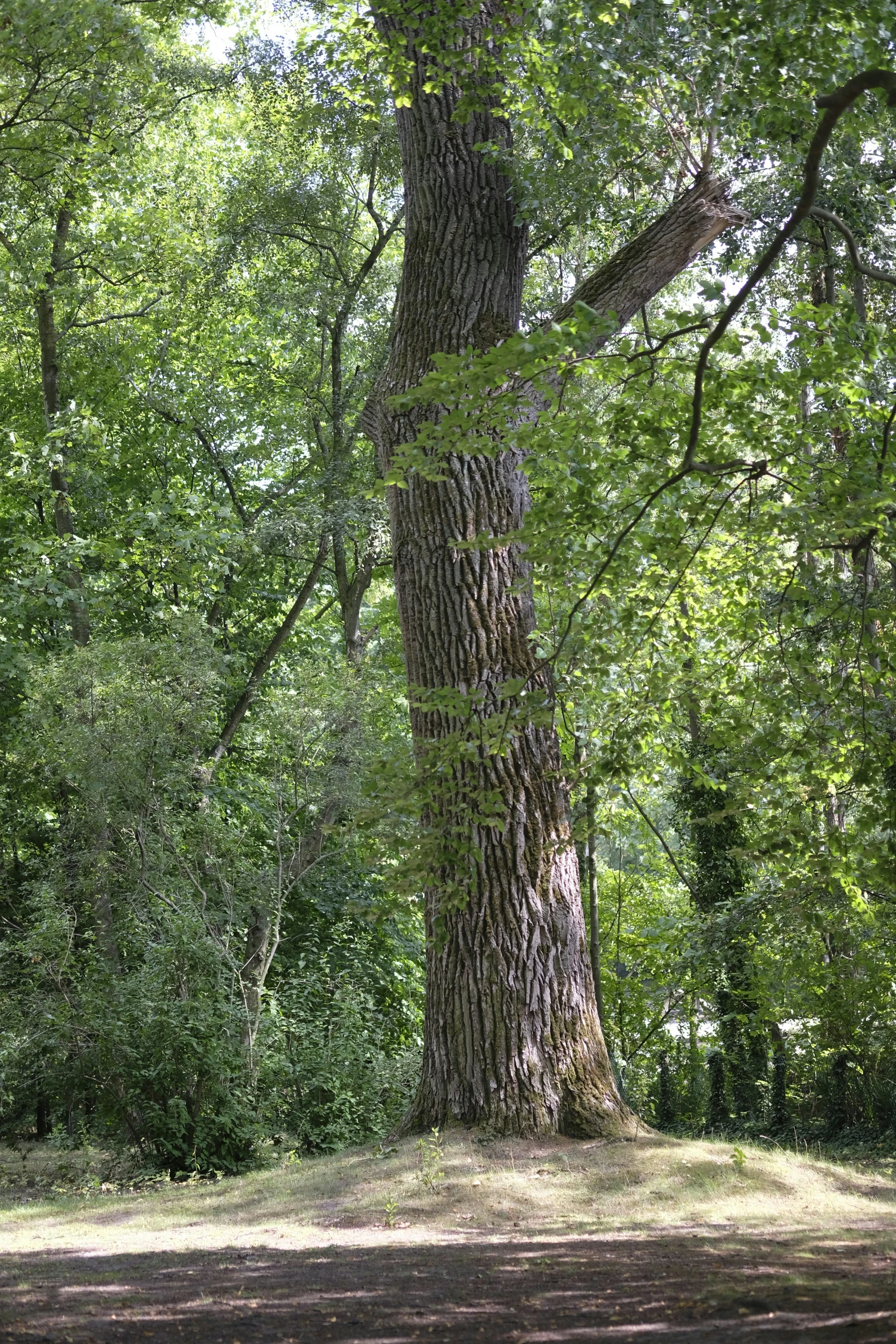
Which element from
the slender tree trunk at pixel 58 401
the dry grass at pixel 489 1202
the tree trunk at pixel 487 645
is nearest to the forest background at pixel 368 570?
the slender tree trunk at pixel 58 401

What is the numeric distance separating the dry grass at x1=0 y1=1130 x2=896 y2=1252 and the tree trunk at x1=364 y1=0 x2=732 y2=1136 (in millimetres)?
443

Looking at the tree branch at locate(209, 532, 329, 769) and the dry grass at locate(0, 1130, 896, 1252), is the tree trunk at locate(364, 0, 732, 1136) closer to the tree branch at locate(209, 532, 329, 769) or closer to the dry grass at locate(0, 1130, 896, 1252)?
the dry grass at locate(0, 1130, 896, 1252)

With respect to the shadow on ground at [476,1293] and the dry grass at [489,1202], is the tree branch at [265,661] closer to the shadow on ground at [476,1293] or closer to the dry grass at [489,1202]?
the dry grass at [489,1202]

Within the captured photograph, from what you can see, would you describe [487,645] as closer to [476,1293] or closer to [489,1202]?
[489,1202]

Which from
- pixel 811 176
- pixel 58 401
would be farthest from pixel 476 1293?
pixel 58 401

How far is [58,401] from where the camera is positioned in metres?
15.5

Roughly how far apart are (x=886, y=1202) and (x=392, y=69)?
7423mm

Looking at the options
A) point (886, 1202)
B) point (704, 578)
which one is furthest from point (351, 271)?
point (886, 1202)

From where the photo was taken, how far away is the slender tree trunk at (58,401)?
46.8 feet

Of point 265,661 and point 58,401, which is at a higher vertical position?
point 58,401

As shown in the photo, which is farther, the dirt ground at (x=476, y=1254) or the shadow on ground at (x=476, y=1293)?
the dirt ground at (x=476, y=1254)

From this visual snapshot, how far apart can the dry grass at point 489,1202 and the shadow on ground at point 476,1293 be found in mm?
454

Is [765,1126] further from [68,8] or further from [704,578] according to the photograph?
[68,8]

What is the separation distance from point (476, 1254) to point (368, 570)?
11.1 metres
